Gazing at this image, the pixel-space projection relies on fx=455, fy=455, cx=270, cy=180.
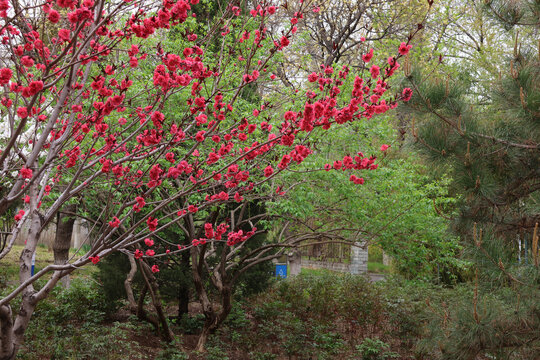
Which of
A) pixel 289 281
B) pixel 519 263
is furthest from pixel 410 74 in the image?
pixel 289 281

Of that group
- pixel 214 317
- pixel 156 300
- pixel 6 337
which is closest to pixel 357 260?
pixel 214 317

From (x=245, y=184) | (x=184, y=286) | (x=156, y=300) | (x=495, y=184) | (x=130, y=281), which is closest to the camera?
(x=495, y=184)

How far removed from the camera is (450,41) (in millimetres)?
15211

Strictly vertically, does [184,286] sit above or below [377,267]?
above

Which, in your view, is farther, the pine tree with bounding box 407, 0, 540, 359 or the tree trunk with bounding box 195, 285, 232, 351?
the tree trunk with bounding box 195, 285, 232, 351

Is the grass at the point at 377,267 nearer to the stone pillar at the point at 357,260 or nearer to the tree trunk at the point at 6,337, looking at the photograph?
the stone pillar at the point at 357,260

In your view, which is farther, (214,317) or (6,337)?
(214,317)

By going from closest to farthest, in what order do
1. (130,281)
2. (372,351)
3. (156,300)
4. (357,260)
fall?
1. (156,300)
2. (130,281)
3. (372,351)
4. (357,260)

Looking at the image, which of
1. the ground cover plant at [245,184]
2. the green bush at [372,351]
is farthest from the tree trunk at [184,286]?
the green bush at [372,351]

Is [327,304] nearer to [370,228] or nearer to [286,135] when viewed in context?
[370,228]

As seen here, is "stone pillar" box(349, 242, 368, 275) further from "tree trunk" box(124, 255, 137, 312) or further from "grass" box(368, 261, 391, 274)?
"tree trunk" box(124, 255, 137, 312)

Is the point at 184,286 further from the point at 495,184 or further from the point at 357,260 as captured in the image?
the point at 357,260

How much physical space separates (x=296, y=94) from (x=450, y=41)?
10.8 m

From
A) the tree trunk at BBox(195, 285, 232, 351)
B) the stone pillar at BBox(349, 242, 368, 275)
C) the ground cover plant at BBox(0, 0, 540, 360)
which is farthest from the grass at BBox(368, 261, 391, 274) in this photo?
the tree trunk at BBox(195, 285, 232, 351)
